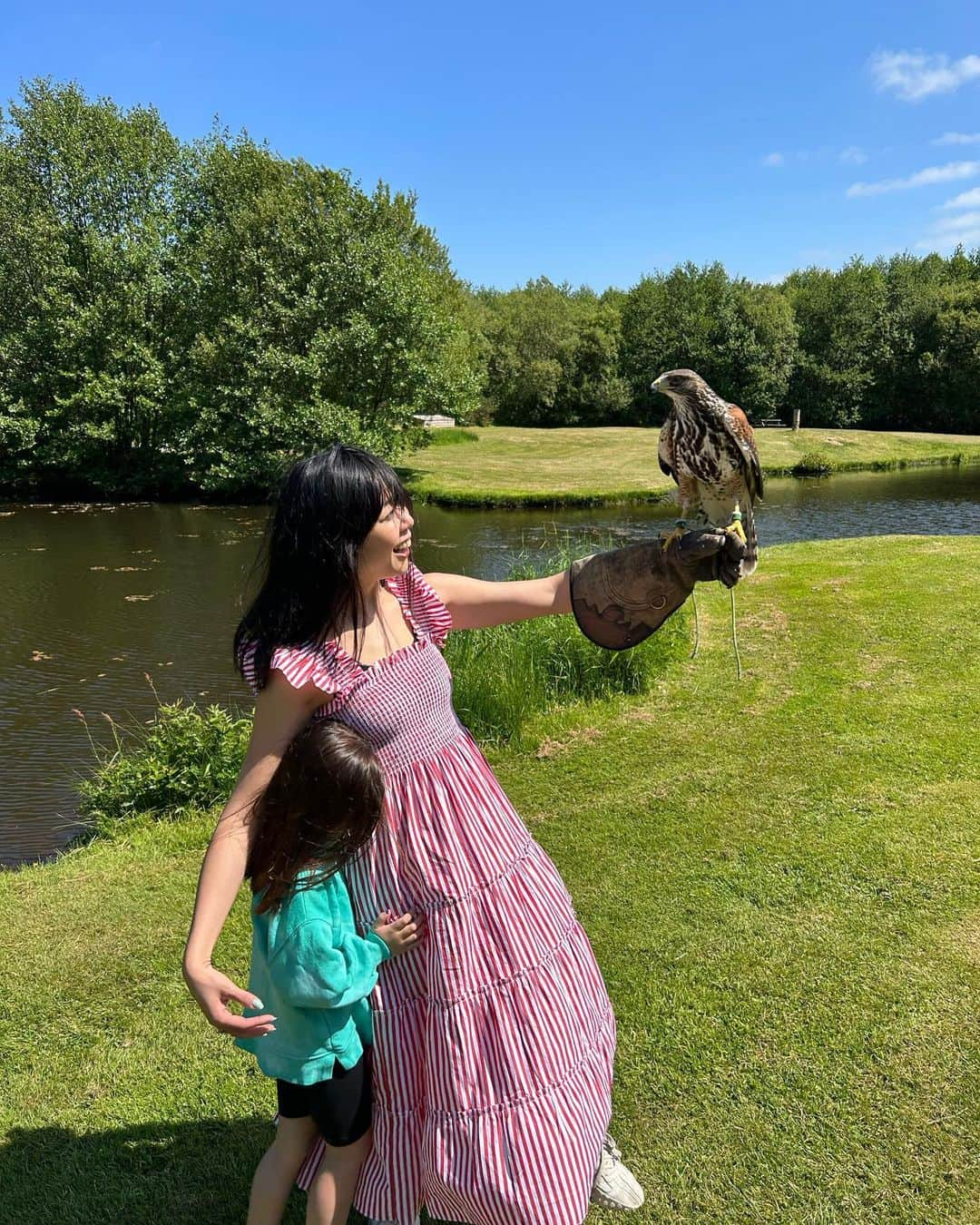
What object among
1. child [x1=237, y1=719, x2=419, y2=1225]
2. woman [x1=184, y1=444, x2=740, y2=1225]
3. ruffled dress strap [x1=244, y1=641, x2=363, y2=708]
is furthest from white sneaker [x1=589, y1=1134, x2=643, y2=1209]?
ruffled dress strap [x1=244, y1=641, x2=363, y2=708]

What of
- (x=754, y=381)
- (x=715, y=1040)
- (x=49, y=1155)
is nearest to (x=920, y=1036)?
(x=715, y=1040)

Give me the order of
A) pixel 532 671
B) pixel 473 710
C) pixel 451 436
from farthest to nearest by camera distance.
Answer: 1. pixel 451 436
2. pixel 532 671
3. pixel 473 710

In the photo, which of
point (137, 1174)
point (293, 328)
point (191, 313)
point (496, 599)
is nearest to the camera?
point (496, 599)

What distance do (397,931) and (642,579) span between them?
3.67 ft

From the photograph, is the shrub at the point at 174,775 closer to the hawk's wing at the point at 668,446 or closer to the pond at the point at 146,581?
the pond at the point at 146,581

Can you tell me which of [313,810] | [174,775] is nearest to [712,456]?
[313,810]

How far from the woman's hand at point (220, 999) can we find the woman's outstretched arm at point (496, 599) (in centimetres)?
106

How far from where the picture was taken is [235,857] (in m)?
1.75

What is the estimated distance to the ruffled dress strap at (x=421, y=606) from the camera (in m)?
2.15

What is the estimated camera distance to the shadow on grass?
2.54 meters

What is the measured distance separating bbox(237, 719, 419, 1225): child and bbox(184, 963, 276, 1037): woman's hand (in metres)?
0.12

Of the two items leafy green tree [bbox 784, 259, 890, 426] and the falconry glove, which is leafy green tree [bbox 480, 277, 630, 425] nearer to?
leafy green tree [bbox 784, 259, 890, 426]

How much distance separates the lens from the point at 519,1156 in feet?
6.11

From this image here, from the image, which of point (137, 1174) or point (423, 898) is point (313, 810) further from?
point (137, 1174)
